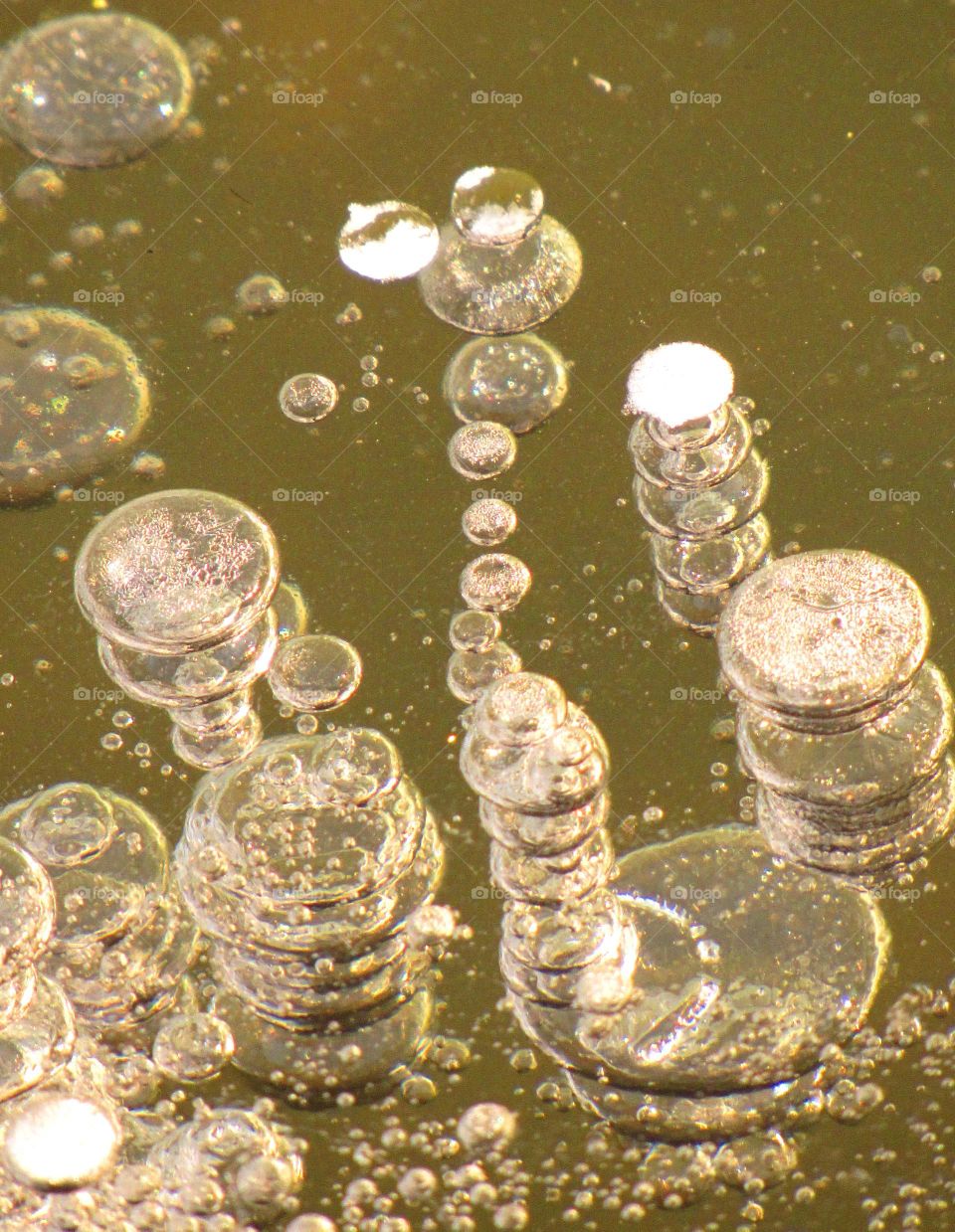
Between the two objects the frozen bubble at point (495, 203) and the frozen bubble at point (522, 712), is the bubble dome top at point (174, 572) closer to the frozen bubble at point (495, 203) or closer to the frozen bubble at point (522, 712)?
the frozen bubble at point (522, 712)

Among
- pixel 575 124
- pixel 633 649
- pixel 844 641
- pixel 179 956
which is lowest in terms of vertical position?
pixel 179 956

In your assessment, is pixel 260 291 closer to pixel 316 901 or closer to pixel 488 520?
pixel 488 520

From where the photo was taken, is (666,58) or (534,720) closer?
(534,720)

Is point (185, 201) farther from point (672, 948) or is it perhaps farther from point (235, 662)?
point (672, 948)

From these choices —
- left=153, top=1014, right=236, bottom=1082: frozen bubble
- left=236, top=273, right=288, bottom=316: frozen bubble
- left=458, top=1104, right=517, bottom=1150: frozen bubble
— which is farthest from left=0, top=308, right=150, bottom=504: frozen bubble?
left=458, top=1104, right=517, bottom=1150: frozen bubble

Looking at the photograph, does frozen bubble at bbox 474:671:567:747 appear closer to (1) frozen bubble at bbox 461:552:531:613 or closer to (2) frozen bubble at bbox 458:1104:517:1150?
(1) frozen bubble at bbox 461:552:531:613

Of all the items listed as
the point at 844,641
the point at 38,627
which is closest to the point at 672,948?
the point at 844,641

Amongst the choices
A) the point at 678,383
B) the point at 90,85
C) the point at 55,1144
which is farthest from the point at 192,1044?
the point at 90,85

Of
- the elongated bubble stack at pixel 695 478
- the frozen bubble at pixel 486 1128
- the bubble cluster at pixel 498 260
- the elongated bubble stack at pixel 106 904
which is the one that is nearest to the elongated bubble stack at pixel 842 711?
the elongated bubble stack at pixel 695 478
